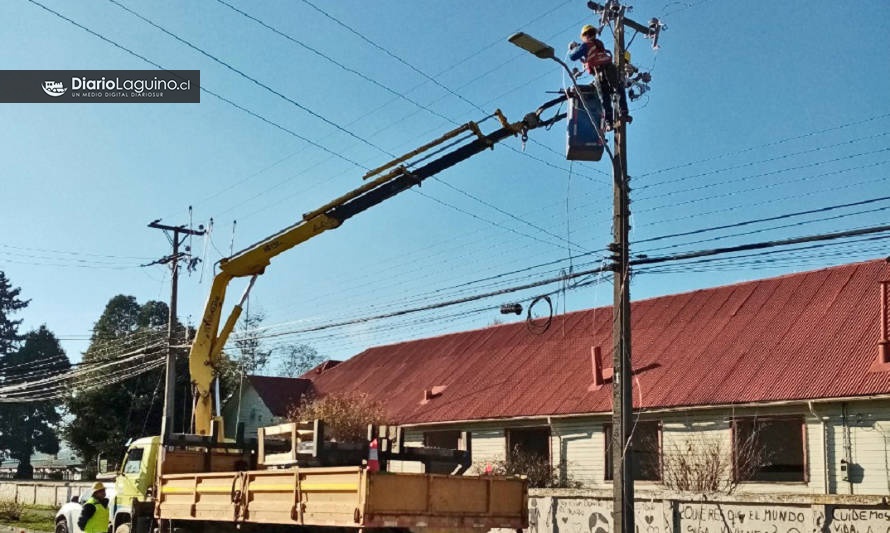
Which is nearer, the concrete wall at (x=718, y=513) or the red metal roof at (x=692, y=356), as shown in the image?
the concrete wall at (x=718, y=513)

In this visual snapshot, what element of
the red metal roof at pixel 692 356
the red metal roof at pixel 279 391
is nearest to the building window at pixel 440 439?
the red metal roof at pixel 692 356

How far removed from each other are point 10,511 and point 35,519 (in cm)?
163

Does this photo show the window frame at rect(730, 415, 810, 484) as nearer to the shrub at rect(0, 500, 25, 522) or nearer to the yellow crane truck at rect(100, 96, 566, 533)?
the yellow crane truck at rect(100, 96, 566, 533)

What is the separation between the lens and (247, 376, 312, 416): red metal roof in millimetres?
39881

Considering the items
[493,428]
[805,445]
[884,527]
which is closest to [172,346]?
[493,428]

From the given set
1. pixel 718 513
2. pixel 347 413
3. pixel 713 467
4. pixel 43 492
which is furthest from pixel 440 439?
pixel 43 492

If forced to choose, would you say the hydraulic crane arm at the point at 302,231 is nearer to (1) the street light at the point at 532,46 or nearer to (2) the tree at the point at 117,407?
(1) the street light at the point at 532,46

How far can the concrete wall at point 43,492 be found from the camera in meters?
36.7

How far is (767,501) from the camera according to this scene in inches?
574

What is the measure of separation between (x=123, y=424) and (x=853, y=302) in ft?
117

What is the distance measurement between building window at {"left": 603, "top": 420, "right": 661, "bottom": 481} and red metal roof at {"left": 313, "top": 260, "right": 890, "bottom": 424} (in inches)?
42.2

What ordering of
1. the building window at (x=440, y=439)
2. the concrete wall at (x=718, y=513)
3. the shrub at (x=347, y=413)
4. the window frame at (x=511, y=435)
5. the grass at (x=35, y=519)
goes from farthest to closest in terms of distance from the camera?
the building window at (x=440, y=439), the shrub at (x=347, y=413), the grass at (x=35, y=519), the window frame at (x=511, y=435), the concrete wall at (x=718, y=513)

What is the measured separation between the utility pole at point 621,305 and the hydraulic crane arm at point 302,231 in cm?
129

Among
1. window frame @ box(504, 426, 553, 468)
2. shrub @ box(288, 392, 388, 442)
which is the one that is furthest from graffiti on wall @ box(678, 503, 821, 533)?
shrub @ box(288, 392, 388, 442)
